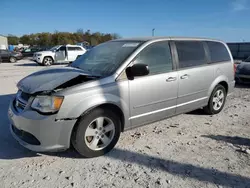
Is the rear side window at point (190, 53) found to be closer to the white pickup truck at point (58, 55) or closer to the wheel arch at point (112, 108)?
the wheel arch at point (112, 108)

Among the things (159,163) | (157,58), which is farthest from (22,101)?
(157,58)

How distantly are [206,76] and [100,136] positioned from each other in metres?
2.66

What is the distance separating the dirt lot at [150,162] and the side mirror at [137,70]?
45.0 inches

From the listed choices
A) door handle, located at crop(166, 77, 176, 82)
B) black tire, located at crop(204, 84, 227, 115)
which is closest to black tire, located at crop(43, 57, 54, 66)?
black tire, located at crop(204, 84, 227, 115)

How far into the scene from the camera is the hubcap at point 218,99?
209 inches

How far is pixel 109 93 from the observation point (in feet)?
11.0

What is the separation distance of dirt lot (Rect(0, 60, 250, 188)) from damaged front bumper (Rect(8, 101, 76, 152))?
0.98 ft

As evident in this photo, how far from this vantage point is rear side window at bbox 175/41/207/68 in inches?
173

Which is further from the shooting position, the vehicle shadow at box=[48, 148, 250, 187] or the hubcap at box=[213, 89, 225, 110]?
the hubcap at box=[213, 89, 225, 110]

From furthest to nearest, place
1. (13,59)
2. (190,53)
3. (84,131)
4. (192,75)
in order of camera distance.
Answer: (13,59), (190,53), (192,75), (84,131)

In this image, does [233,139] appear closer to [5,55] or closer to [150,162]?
[150,162]

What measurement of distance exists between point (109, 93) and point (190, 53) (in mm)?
2129

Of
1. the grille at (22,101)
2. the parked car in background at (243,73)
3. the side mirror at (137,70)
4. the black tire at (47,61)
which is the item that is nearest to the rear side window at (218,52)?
the side mirror at (137,70)

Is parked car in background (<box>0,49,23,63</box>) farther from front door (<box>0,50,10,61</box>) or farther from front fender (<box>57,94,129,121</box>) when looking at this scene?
front fender (<box>57,94,129,121</box>)
